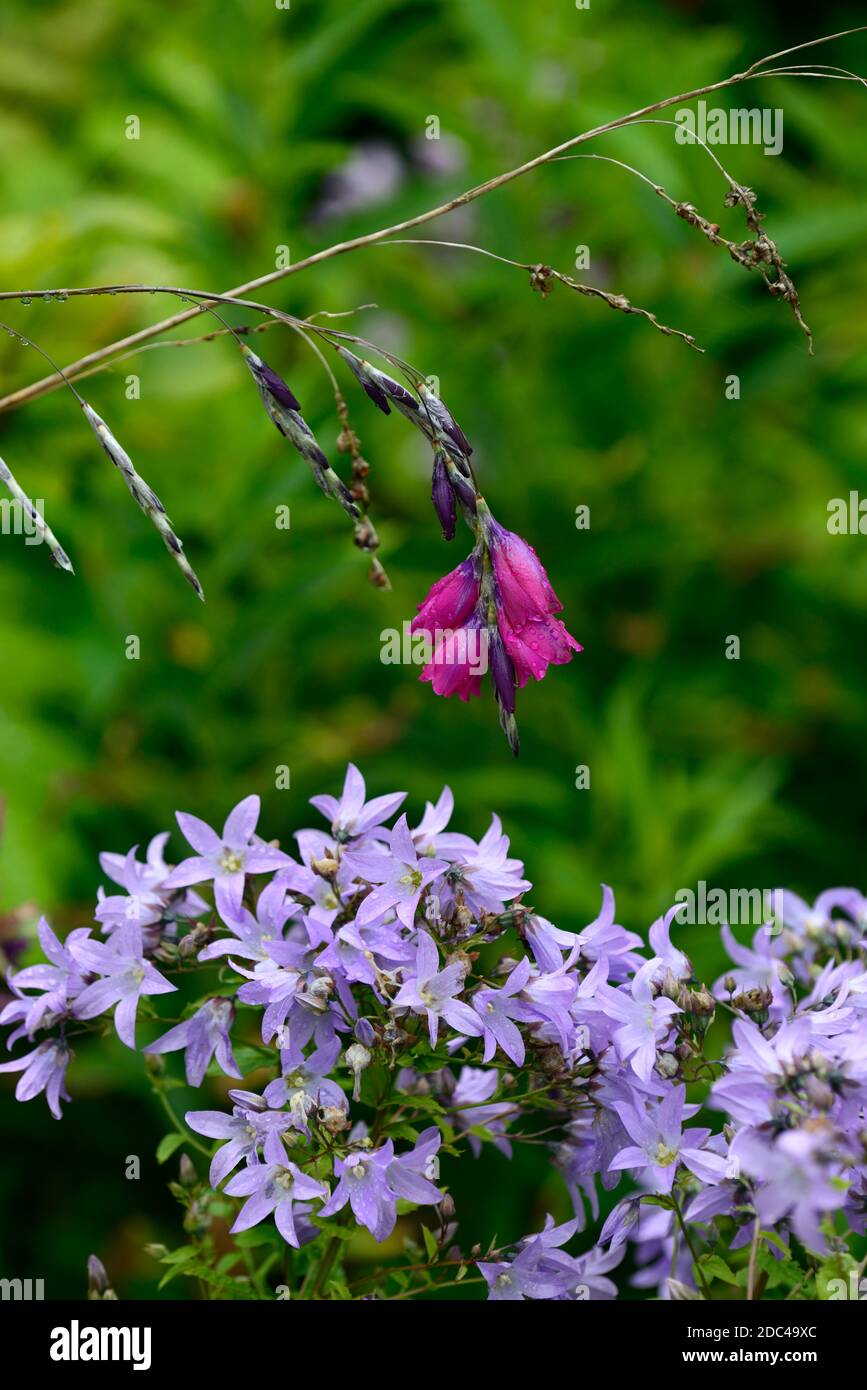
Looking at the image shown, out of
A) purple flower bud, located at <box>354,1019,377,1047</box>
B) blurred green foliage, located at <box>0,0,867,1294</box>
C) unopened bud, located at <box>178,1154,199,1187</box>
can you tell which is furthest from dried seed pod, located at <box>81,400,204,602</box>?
blurred green foliage, located at <box>0,0,867,1294</box>

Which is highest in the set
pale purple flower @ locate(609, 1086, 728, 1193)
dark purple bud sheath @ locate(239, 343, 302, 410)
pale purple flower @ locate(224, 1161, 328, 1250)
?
dark purple bud sheath @ locate(239, 343, 302, 410)

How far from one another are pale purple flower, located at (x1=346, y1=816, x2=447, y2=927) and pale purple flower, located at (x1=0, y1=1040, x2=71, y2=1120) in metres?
0.28

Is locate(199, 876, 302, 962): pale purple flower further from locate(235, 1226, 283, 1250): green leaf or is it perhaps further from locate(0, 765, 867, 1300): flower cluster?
locate(235, 1226, 283, 1250): green leaf

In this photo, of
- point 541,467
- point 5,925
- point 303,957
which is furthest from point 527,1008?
point 541,467

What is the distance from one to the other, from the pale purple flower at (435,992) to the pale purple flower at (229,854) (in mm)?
152

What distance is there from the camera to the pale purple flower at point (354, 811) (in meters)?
1.07

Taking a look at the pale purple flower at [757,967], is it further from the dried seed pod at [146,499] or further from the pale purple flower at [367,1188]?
the dried seed pod at [146,499]

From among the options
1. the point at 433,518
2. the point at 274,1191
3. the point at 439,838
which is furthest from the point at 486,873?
the point at 433,518

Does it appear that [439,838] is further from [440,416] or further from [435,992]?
[440,416]

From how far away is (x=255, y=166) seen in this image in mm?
2812

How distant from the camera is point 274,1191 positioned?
37.6 inches

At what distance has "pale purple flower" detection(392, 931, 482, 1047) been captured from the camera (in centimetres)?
93

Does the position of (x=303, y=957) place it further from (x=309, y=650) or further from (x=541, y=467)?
(x=541, y=467)

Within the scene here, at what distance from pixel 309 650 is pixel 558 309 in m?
0.89
